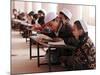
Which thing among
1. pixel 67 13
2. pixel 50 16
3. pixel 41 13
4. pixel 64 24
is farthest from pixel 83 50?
pixel 41 13

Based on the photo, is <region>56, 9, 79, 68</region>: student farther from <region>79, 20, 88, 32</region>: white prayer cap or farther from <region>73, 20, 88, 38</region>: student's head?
<region>79, 20, 88, 32</region>: white prayer cap

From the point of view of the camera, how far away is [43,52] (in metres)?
2.48

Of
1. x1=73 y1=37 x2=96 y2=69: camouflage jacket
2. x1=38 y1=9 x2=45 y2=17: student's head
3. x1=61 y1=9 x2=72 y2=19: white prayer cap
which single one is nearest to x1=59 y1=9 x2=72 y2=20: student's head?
x1=61 y1=9 x2=72 y2=19: white prayer cap

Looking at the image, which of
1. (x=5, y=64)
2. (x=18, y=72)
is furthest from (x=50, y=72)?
(x=5, y=64)

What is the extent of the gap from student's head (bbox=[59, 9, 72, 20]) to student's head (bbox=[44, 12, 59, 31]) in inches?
3.4

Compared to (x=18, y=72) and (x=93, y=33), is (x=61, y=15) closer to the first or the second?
(x=93, y=33)

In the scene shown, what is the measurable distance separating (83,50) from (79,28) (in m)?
0.31

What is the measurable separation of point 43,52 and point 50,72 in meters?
0.28

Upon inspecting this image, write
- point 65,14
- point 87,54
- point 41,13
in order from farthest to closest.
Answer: point 87,54, point 65,14, point 41,13

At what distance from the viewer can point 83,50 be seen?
2.66m

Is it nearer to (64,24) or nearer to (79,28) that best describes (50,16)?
(64,24)

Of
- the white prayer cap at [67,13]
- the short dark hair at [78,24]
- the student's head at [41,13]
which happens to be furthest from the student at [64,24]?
the student's head at [41,13]

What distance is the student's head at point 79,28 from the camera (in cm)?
262

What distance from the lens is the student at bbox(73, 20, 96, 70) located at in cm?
262
